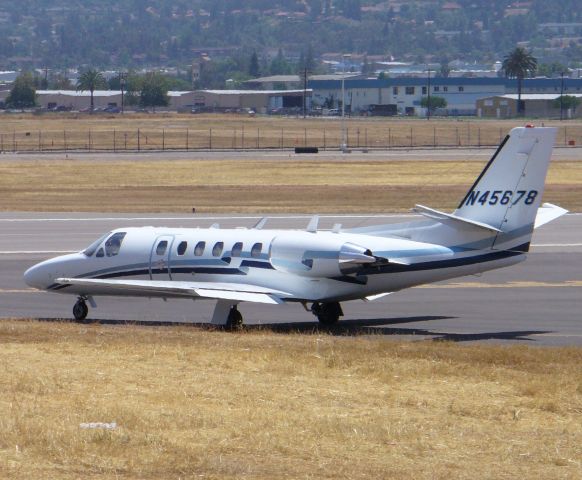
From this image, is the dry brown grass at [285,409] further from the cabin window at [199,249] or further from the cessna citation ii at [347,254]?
the cabin window at [199,249]

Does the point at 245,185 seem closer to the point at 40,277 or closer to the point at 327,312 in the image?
the point at 40,277

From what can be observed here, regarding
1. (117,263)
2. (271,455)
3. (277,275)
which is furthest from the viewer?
(117,263)

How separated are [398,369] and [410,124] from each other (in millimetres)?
171960

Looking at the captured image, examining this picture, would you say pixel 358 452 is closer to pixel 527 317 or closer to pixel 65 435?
pixel 65 435

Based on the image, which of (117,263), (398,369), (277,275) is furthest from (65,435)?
(117,263)

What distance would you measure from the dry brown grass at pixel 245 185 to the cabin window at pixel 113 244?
31.3 m

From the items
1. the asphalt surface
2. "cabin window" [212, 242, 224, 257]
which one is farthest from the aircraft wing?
the asphalt surface

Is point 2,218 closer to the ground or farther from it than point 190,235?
closer to the ground

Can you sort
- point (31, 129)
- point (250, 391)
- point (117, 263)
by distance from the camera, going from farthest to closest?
point (31, 129) → point (117, 263) → point (250, 391)

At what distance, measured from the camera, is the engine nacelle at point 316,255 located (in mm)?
28172

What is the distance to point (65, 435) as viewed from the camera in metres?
15.4

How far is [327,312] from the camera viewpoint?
2994 centimetres

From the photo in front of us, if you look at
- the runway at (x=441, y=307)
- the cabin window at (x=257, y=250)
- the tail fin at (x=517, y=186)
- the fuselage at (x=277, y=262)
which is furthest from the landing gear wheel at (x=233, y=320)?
the tail fin at (x=517, y=186)

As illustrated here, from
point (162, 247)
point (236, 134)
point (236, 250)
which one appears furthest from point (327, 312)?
point (236, 134)
